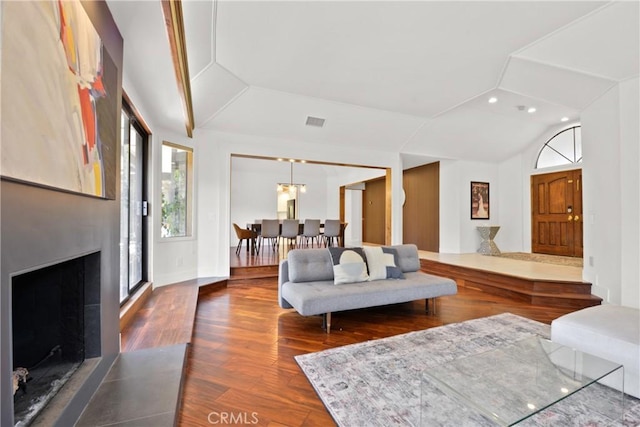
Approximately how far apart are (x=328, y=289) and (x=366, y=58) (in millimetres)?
2872

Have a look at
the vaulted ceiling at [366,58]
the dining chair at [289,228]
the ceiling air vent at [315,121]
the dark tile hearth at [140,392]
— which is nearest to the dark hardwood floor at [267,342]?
the dark tile hearth at [140,392]

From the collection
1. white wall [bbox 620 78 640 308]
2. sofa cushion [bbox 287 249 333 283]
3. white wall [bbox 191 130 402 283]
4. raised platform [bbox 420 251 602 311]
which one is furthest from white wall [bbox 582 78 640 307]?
white wall [bbox 191 130 402 283]

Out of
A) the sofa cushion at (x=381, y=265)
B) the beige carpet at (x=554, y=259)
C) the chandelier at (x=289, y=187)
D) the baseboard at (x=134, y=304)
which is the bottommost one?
the baseboard at (x=134, y=304)

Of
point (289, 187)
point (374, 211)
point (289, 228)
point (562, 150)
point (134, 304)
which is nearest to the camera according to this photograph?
point (134, 304)

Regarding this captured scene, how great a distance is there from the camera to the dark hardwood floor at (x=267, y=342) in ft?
5.43

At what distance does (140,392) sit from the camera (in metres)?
1.63

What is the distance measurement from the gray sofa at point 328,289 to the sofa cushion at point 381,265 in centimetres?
8

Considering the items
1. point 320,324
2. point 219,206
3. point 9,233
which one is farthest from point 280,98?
point 9,233

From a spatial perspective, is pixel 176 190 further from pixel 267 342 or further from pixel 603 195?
pixel 603 195

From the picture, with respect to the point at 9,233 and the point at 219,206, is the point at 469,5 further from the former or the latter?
the point at 219,206

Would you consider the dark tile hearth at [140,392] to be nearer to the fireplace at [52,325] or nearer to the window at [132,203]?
the fireplace at [52,325]

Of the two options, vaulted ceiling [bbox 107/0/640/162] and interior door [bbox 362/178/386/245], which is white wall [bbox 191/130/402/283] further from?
interior door [bbox 362/178/386/245]

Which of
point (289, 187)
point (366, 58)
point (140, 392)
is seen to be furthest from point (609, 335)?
point (289, 187)

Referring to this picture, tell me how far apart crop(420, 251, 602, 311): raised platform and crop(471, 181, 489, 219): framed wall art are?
2079 mm
